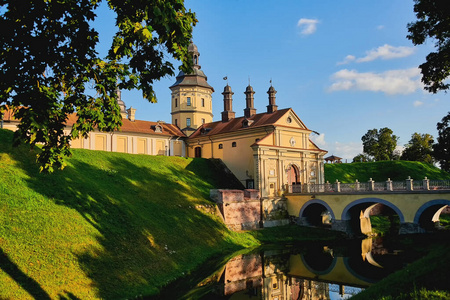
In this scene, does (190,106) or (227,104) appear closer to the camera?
(227,104)

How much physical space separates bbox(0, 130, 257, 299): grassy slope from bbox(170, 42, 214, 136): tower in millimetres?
19623

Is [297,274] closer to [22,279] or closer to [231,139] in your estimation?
[22,279]

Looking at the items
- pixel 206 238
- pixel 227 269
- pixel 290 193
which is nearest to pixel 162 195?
pixel 206 238

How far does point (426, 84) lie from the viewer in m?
17.0

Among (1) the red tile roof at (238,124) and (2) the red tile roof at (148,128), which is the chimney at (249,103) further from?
(2) the red tile roof at (148,128)

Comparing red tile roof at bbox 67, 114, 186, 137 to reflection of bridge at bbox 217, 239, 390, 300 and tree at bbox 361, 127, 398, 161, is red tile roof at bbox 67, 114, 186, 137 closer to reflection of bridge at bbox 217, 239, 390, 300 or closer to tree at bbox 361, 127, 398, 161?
reflection of bridge at bbox 217, 239, 390, 300

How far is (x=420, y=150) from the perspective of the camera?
2675 inches

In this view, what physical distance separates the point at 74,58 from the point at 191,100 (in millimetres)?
44481

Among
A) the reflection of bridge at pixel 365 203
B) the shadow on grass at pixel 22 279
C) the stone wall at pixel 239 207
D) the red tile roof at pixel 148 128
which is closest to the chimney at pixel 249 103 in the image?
the red tile roof at pixel 148 128

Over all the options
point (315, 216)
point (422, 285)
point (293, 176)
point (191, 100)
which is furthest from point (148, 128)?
point (422, 285)

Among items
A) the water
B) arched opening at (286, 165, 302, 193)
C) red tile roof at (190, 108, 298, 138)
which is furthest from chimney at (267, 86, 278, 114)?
the water

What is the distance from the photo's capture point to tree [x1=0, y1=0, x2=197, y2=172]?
349 inches

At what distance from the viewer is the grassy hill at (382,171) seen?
2169 inches

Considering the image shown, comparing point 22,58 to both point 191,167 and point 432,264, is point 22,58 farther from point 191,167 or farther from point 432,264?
point 191,167
